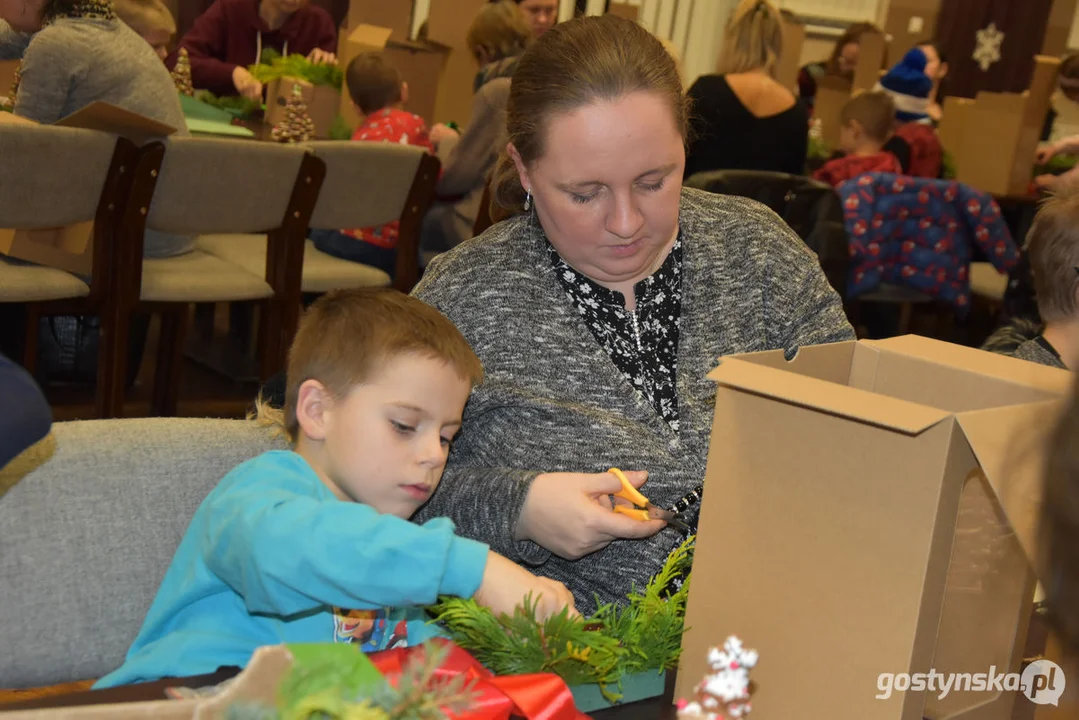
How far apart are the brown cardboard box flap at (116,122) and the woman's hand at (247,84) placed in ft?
5.60

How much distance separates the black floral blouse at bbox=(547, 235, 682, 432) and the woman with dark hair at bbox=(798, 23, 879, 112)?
19.4ft

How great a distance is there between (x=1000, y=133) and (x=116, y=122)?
4.51 metres

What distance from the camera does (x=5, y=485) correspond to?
3.62 ft

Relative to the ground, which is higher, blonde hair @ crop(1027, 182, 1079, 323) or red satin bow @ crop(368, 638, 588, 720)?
blonde hair @ crop(1027, 182, 1079, 323)

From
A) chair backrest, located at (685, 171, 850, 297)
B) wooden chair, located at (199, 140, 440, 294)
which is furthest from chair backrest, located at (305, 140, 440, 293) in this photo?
chair backrest, located at (685, 171, 850, 297)

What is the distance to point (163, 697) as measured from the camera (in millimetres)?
901

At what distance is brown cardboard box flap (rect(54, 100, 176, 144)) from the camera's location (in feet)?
9.98

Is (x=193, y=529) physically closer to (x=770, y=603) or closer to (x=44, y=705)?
(x=44, y=705)

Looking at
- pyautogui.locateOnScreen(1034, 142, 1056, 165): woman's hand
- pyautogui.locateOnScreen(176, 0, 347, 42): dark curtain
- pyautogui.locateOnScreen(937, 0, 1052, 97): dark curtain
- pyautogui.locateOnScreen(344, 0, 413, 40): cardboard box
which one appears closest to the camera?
pyautogui.locateOnScreen(344, 0, 413, 40): cardboard box

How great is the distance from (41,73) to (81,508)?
108 inches

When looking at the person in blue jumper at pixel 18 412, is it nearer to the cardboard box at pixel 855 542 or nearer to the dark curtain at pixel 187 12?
the cardboard box at pixel 855 542

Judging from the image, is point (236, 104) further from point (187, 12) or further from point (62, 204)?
point (187, 12)

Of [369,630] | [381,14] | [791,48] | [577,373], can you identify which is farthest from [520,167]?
[791,48]

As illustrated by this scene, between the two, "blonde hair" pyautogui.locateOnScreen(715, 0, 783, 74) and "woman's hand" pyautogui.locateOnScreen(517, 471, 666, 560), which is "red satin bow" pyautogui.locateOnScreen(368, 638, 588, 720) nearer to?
"woman's hand" pyautogui.locateOnScreen(517, 471, 666, 560)
